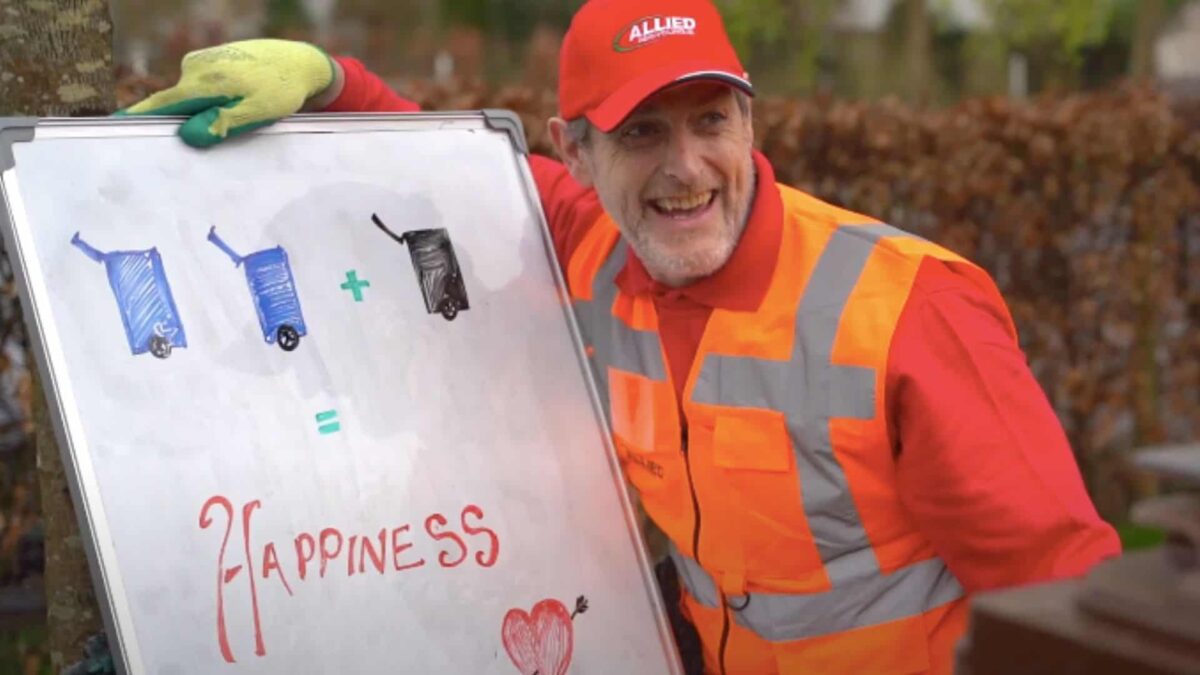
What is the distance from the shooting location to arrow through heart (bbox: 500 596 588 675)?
245 centimetres

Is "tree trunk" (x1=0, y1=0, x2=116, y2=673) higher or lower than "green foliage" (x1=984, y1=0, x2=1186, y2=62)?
lower

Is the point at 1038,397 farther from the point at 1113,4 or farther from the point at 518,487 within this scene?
the point at 1113,4

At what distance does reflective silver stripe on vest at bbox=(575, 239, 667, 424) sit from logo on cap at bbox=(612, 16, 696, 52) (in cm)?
41

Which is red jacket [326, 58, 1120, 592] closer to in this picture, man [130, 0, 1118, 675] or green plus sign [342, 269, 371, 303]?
man [130, 0, 1118, 675]

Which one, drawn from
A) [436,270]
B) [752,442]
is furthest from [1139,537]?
[436,270]

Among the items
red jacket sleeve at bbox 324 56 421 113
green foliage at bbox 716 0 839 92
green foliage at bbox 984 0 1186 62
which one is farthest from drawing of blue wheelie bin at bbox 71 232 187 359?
green foliage at bbox 984 0 1186 62

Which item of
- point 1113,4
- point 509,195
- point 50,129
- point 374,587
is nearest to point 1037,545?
point 374,587

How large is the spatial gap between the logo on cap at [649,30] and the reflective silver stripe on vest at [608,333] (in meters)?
0.41

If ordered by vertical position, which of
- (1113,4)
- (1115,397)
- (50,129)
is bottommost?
(1115,397)

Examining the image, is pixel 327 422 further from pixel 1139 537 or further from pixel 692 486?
pixel 1139 537

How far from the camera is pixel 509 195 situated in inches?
110

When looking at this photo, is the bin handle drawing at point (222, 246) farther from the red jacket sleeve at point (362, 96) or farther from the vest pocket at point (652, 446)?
the vest pocket at point (652, 446)

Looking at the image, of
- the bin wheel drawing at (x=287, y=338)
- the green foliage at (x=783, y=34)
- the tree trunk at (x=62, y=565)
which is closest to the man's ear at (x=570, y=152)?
the bin wheel drawing at (x=287, y=338)

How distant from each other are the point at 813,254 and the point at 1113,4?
12628mm
